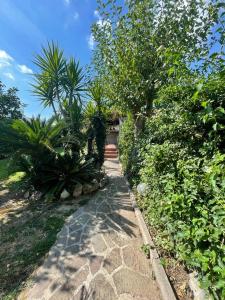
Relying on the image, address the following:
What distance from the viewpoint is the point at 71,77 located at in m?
6.48

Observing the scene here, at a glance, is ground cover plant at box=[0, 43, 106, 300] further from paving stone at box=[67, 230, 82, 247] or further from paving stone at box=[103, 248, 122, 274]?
paving stone at box=[103, 248, 122, 274]

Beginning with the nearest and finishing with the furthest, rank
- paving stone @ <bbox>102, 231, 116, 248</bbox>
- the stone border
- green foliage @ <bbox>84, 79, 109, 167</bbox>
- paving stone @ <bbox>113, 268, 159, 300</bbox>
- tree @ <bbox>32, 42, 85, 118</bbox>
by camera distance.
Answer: the stone border → paving stone @ <bbox>113, 268, 159, 300</bbox> → paving stone @ <bbox>102, 231, 116, 248</bbox> → tree @ <bbox>32, 42, 85, 118</bbox> → green foliage @ <bbox>84, 79, 109, 167</bbox>

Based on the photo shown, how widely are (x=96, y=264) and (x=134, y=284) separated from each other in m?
0.61

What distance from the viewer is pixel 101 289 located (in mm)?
2240

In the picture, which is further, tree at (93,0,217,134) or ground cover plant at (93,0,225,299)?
tree at (93,0,217,134)

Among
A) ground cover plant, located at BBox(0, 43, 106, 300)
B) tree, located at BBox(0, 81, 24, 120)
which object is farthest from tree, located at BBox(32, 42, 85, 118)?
tree, located at BBox(0, 81, 24, 120)

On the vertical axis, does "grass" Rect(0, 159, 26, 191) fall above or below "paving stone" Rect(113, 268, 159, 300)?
above

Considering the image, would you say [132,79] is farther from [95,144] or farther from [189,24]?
[95,144]

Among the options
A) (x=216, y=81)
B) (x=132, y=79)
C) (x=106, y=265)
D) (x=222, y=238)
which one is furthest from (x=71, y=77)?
(x=222, y=238)

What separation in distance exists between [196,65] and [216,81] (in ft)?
1.95

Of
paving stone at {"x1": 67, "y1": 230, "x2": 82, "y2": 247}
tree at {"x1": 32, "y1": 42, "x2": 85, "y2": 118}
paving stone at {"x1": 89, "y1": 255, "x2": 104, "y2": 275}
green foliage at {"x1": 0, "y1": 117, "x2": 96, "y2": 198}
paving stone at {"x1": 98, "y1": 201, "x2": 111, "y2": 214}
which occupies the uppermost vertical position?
tree at {"x1": 32, "y1": 42, "x2": 85, "y2": 118}

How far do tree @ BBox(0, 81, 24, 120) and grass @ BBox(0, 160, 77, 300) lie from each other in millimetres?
16399

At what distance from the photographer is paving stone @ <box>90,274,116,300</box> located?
2.14 m

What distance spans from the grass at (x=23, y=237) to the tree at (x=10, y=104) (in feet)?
53.8
